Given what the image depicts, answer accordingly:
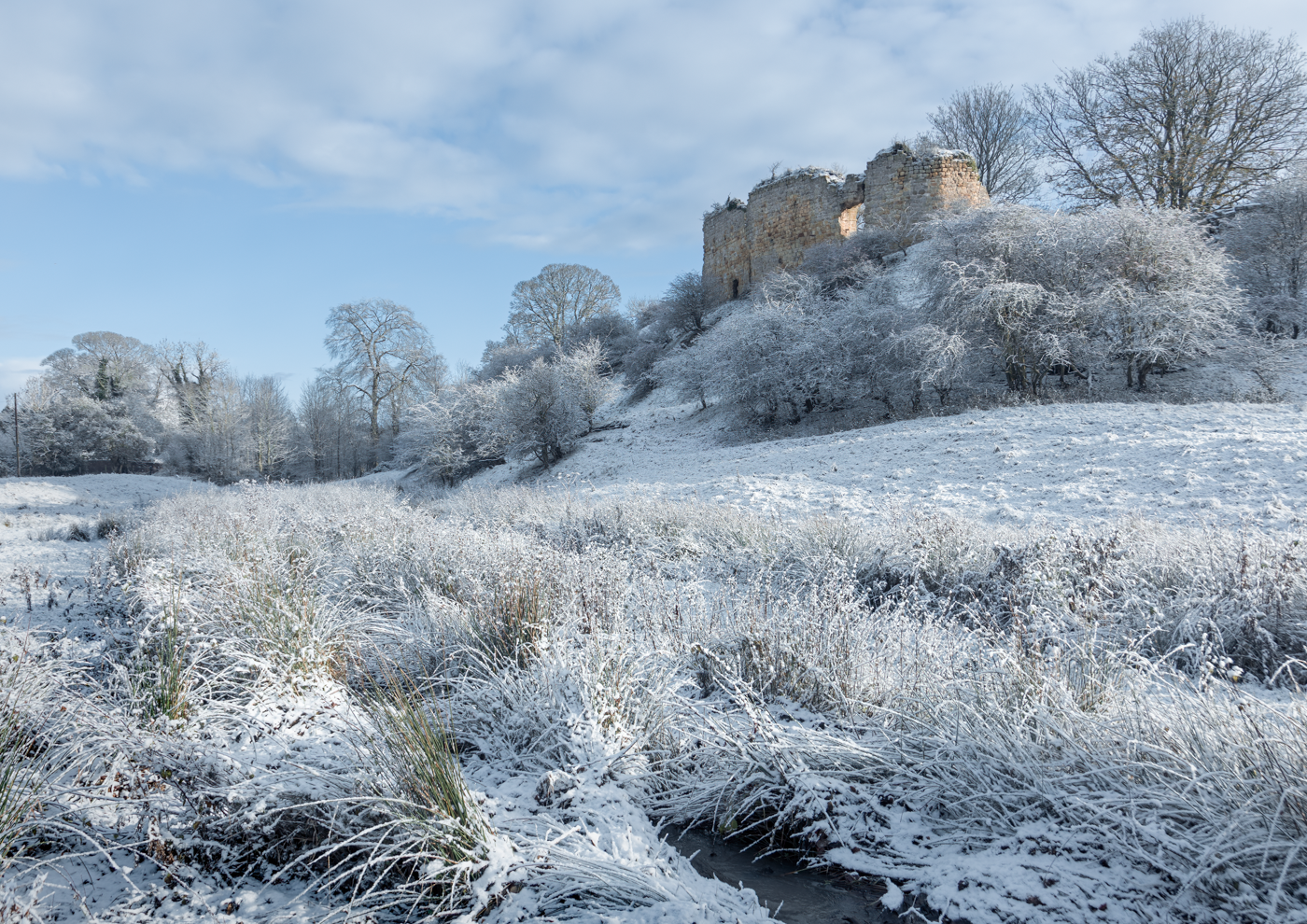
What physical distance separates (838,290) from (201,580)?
738 inches

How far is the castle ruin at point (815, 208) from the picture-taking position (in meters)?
24.2

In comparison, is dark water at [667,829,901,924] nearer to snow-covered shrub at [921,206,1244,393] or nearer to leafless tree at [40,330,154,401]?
snow-covered shrub at [921,206,1244,393]

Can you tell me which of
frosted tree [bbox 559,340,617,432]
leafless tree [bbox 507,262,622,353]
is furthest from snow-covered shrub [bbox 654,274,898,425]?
leafless tree [bbox 507,262,622,353]

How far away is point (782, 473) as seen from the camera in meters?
12.0

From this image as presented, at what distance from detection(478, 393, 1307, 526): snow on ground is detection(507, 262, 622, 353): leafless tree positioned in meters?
23.8

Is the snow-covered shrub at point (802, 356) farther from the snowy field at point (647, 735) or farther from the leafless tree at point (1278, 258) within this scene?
the snowy field at point (647, 735)

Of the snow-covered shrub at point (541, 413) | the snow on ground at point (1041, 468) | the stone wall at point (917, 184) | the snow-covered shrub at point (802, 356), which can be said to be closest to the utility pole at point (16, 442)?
the snow-covered shrub at point (541, 413)

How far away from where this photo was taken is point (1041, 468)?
989 centimetres

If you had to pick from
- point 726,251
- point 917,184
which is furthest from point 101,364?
point 917,184

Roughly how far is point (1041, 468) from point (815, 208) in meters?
20.1

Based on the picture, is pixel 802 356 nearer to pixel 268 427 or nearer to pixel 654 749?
pixel 654 749

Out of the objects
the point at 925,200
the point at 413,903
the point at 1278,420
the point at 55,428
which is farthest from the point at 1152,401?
the point at 55,428

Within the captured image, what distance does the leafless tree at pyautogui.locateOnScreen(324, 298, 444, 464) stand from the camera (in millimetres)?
33156

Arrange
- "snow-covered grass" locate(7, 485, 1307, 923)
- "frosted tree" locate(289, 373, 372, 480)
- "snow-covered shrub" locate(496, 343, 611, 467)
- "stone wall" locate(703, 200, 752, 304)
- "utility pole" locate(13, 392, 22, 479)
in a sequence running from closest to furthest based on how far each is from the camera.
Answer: "snow-covered grass" locate(7, 485, 1307, 923) → "snow-covered shrub" locate(496, 343, 611, 467) → "utility pole" locate(13, 392, 22, 479) → "stone wall" locate(703, 200, 752, 304) → "frosted tree" locate(289, 373, 372, 480)
